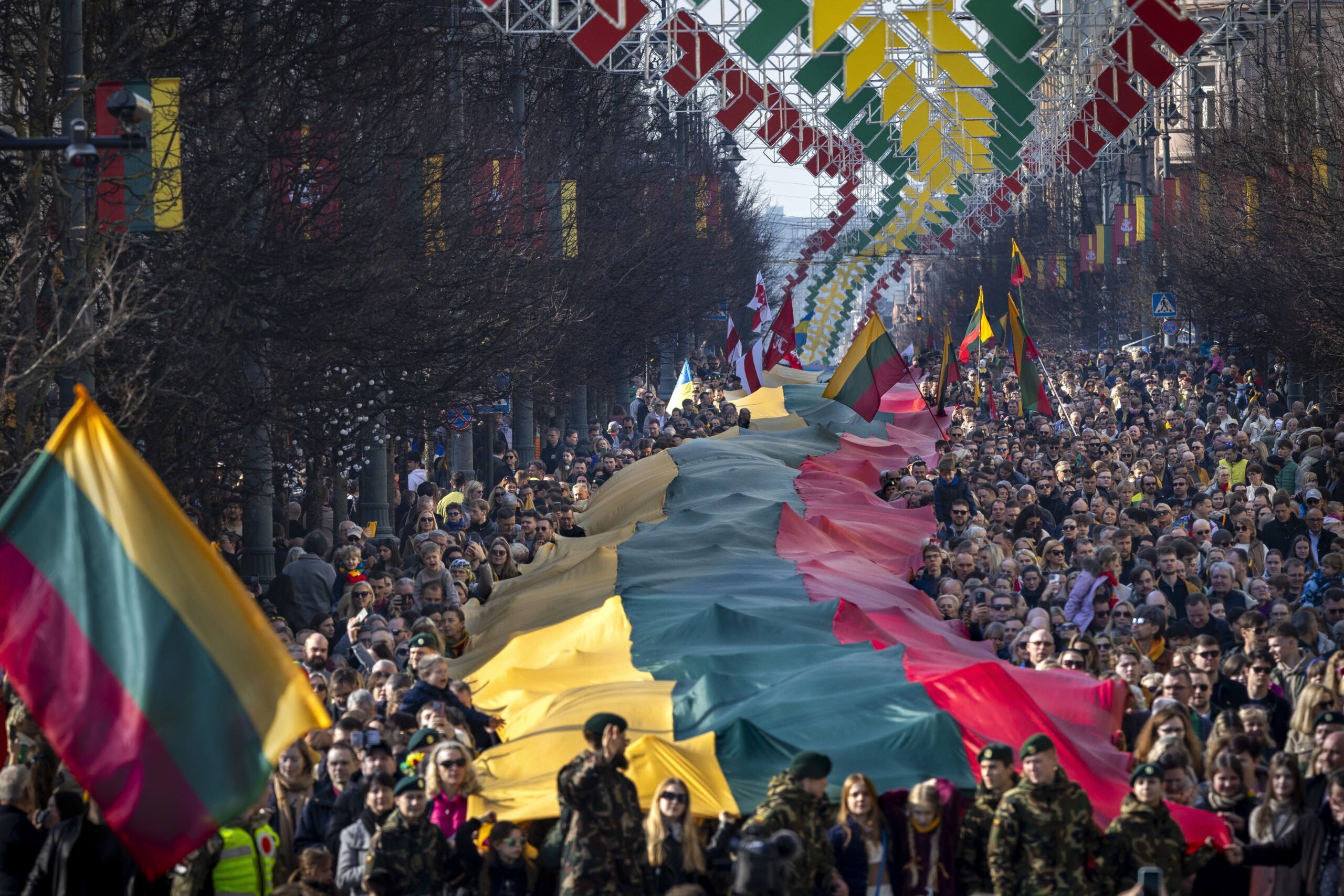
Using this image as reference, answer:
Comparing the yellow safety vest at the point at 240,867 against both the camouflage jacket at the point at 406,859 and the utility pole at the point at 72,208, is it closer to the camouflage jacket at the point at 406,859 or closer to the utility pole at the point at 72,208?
the camouflage jacket at the point at 406,859

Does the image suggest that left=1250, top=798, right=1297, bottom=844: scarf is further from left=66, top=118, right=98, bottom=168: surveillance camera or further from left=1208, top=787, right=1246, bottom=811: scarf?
left=66, top=118, right=98, bottom=168: surveillance camera

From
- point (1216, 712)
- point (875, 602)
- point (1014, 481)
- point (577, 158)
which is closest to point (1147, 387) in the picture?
point (577, 158)

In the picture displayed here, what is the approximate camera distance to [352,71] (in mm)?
20016

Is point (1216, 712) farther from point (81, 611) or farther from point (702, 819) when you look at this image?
point (81, 611)

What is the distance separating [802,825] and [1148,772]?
154cm

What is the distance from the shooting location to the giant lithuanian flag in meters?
7.49

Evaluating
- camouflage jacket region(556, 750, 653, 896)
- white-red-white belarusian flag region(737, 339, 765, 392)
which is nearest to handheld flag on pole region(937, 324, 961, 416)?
white-red-white belarusian flag region(737, 339, 765, 392)

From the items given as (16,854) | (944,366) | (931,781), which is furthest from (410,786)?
(944,366)

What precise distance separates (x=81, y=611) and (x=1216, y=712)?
6893 millimetres

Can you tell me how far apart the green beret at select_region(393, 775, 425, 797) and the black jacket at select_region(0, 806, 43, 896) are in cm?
157

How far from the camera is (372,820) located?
374 inches

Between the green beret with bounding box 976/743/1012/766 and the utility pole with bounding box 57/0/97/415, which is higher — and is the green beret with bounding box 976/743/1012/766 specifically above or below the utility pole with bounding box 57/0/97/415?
below

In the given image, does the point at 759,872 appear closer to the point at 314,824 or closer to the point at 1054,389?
the point at 314,824

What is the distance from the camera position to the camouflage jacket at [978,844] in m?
9.20
